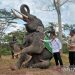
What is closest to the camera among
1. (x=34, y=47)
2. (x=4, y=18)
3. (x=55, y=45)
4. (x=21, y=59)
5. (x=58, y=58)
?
(x=21, y=59)

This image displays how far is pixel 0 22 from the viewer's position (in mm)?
29094

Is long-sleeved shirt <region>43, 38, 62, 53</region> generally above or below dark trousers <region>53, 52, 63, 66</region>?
above

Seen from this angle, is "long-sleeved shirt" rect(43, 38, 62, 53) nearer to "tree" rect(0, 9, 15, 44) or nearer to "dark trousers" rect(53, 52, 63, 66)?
"dark trousers" rect(53, 52, 63, 66)

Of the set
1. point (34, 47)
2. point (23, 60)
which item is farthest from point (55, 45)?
point (23, 60)

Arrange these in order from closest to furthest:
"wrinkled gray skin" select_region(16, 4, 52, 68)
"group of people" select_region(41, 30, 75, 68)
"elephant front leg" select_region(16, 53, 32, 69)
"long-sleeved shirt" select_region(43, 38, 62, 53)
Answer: "group of people" select_region(41, 30, 75, 68)
"elephant front leg" select_region(16, 53, 32, 69)
"wrinkled gray skin" select_region(16, 4, 52, 68)
"long-sleeved shirt" select_region(43, 38, 62, 53)

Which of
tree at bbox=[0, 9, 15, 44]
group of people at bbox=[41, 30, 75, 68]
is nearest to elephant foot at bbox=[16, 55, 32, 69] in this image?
group of people at bbox=[41, 30, 75, 68]

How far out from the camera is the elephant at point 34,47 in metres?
14.7

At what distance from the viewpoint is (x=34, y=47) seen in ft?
48.6

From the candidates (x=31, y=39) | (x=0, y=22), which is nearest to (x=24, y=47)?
(x=31, y=39)

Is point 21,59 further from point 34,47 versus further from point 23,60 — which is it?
point 34,47

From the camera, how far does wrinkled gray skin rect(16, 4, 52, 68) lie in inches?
579

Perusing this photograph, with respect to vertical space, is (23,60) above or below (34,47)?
below

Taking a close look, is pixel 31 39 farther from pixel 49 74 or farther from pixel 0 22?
pixel 0 22

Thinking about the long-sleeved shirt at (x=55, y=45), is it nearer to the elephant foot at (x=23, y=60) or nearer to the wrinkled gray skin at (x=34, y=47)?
the wrinkled gray skin at (x=34, y=47)
